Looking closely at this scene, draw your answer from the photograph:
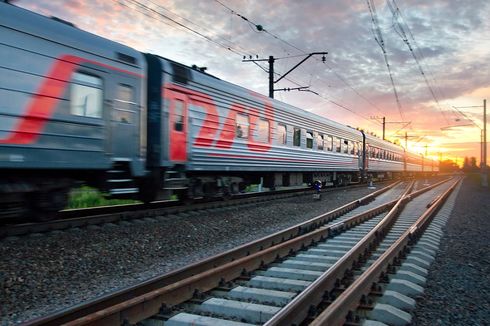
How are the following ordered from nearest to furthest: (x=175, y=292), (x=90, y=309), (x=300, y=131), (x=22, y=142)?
(x=90, y=309) → (x=175, y=292) → (x=22, y=142) → (x=300, y=131)

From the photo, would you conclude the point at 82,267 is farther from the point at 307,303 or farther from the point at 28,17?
the point at 28,17

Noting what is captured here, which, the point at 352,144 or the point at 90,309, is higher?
the point at 352,144

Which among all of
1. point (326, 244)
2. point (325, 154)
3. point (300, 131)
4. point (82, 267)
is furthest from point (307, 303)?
point (325, 154)

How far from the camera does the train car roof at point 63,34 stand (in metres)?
6.65

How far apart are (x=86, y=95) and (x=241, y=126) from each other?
591 cm

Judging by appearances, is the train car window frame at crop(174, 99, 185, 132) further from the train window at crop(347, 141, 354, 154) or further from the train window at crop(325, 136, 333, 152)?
the train window at crop(347, 141, 354, 154)

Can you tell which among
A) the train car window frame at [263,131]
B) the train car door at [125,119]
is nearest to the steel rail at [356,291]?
the train car door at [125,119]

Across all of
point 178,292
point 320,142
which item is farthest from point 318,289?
point 320,142

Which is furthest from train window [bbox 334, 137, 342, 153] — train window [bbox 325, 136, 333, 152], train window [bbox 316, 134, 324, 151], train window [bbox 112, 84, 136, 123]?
train window [bbox 112, 84, 136, 123]

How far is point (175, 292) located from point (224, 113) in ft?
26.9

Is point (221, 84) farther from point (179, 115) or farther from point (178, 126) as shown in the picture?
point (178, 126)

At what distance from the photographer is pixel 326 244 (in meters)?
8.09

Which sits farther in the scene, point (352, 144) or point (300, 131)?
point (352, 144)

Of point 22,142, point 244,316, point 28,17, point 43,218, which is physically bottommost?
point 244,316
